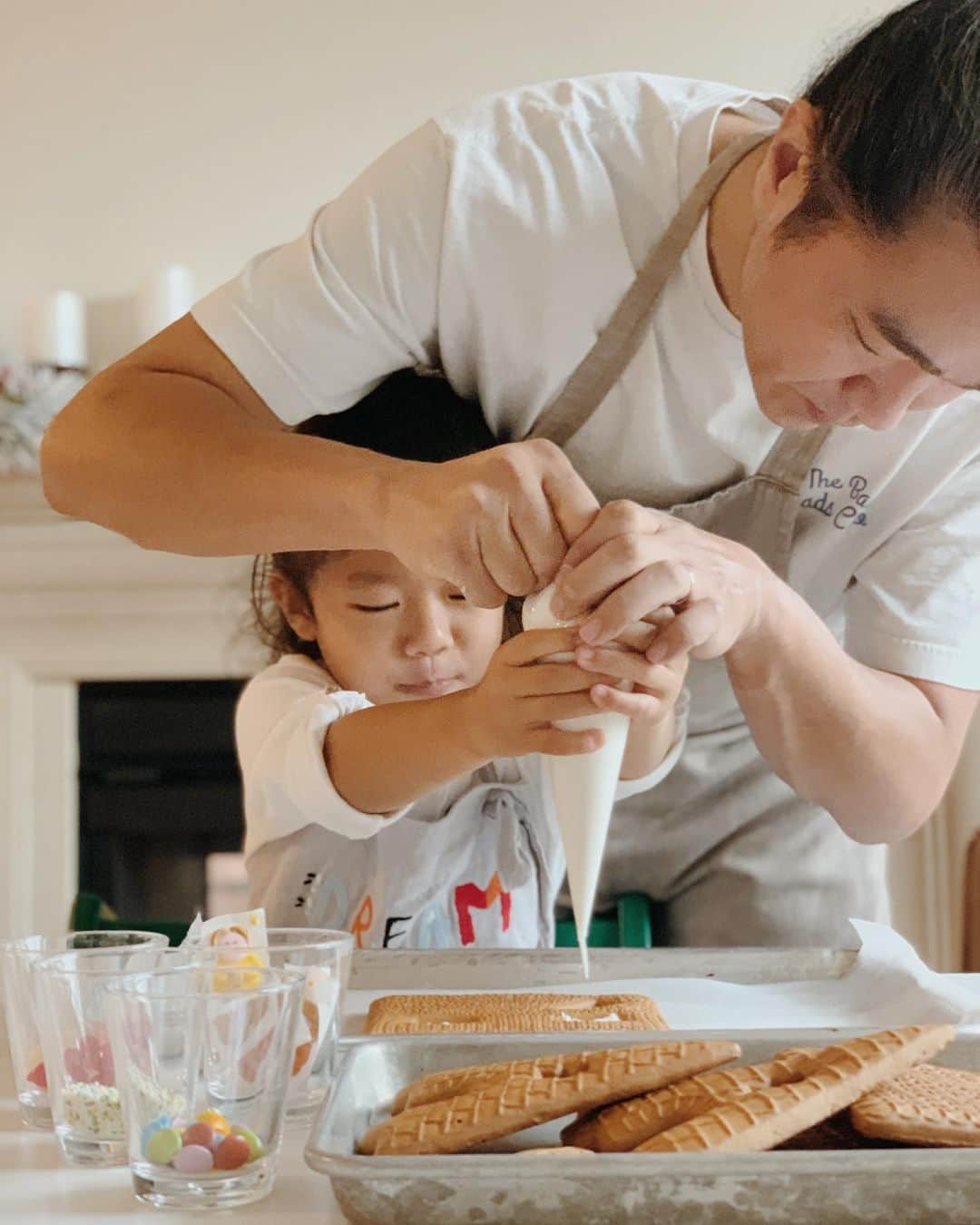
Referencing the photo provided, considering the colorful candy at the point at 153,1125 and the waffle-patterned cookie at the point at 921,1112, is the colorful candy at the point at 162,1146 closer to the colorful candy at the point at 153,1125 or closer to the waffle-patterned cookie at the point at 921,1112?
the colorful candy at the point at 153,1125

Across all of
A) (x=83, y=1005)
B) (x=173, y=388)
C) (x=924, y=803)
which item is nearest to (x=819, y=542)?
(x=924, y=803)

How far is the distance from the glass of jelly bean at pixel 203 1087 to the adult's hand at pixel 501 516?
0.32 metres

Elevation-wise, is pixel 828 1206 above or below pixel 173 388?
below

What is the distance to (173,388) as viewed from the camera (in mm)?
1089

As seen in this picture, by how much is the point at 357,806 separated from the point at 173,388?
13.9 inches

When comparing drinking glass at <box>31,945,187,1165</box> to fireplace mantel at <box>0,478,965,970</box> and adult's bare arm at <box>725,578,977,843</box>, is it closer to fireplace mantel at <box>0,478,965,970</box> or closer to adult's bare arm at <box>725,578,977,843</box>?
adult's bare arm at <box>725,578,977,843</box>

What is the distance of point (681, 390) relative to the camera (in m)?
1.17

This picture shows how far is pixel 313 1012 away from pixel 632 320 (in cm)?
61

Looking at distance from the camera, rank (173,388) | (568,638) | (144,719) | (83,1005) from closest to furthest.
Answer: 1. (83,1005)
2. (568,638)
3. (173,388)
4. (144,719)

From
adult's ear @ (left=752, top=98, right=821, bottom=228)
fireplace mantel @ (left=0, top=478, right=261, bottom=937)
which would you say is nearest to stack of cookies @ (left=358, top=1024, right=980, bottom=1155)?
adult's ear @ (left=752, top=98, right=821, bottom=228)

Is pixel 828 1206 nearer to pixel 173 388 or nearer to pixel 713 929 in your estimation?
pixel 173 388

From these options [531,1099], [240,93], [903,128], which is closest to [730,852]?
[903,128]

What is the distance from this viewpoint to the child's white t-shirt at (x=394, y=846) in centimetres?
123

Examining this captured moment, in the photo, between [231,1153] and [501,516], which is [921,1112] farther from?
[501,516]
